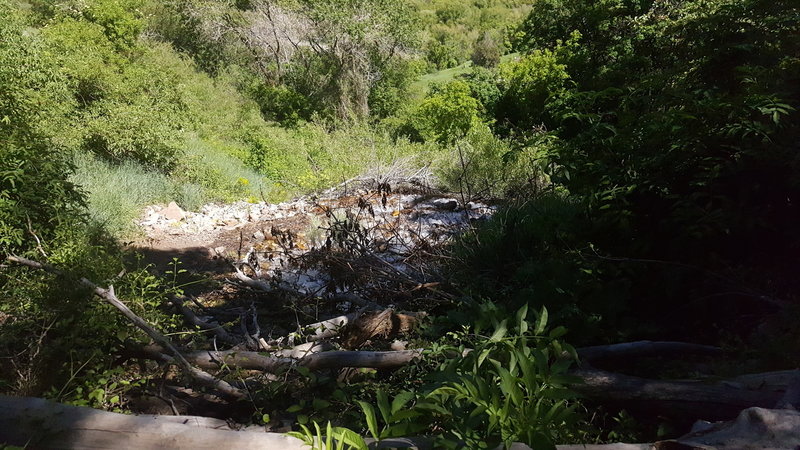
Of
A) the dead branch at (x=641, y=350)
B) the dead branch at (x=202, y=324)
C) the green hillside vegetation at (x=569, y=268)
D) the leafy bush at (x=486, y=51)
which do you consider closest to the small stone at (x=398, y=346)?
the green hillside vegetation at (x=569, y=268)

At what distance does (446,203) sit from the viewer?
7031 mm

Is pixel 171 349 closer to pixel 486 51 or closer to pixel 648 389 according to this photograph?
pixel 648 389

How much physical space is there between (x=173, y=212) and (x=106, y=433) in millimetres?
7298

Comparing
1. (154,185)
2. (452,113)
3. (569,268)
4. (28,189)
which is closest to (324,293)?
(569,268)

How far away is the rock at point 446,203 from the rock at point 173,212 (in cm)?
409

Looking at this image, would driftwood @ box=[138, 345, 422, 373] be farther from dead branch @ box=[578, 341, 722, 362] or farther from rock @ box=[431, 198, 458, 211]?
rock @ box=[431, 198, 458, 211]

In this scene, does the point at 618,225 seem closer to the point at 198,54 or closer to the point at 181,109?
the point at 181,109

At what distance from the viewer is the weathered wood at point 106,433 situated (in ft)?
6.35

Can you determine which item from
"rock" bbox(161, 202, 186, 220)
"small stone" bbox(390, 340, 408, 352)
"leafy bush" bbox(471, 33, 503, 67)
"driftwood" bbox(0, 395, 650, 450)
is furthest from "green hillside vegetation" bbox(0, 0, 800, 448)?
"leafy bush" bbox(471, 33, 503, 67)

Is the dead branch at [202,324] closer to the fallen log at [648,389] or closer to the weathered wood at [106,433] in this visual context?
the fallen log at [648,389]

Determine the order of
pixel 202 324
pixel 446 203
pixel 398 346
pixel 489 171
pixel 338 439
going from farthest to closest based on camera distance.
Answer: pixel 489 171, pixel 446 203, pixel 202 324, pixel 398 346, pixel 338 439

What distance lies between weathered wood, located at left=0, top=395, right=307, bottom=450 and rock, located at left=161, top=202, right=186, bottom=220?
A: 6.86 m

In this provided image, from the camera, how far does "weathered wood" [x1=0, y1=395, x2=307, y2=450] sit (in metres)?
1.93

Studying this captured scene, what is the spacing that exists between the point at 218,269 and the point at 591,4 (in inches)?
612
